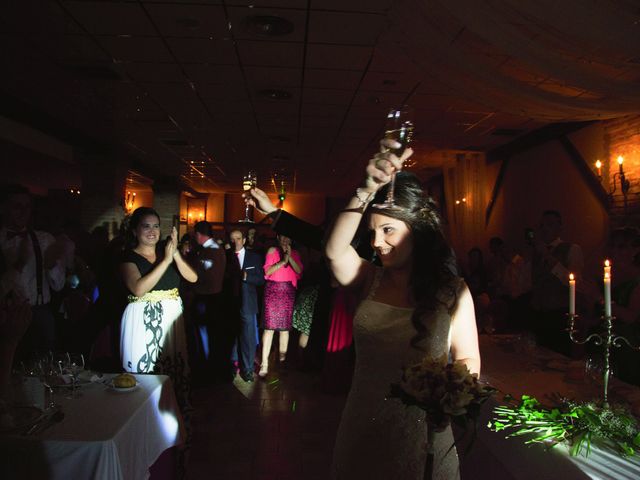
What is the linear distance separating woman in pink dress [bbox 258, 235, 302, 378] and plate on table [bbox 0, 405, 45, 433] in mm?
3680

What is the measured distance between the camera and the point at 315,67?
517cm

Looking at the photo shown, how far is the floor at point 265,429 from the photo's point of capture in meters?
3.24

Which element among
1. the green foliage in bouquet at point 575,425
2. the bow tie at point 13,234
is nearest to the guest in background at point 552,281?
the green foliage in bouquet at point 575,425

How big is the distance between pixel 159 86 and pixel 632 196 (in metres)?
5.65

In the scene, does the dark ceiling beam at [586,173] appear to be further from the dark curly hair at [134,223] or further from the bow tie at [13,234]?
the bow tie at [13,234]

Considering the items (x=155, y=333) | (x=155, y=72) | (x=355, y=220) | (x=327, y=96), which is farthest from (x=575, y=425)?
(x=155, y=72)

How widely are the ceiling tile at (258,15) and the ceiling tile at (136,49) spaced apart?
87 centimetres

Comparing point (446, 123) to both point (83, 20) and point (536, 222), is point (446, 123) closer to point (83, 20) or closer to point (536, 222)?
point (536, 222)

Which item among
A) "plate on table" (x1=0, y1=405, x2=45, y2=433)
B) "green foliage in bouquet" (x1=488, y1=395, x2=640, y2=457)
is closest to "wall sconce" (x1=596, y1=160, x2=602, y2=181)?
"green foliage in bouquet" (x1=488, y1=395, x2=640, y2=457)

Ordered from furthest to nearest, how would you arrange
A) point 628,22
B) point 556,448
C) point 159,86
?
1. point 159,86
2. point 628,22
3. point 556,448

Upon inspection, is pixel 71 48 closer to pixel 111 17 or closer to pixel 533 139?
pixel 111 17

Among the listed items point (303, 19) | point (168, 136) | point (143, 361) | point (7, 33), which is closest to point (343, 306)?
point (143, 361)

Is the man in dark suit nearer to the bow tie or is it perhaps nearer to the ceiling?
the ceiling

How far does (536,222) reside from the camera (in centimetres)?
759
